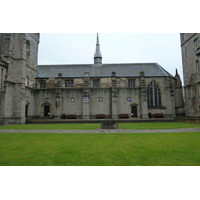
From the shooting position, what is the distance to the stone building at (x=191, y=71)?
25.9 m

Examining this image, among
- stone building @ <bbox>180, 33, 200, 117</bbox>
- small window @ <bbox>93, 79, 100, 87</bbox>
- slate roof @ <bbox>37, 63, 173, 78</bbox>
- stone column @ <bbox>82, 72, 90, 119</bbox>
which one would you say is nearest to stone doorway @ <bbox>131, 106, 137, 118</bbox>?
slate roof @ <bbox>37, 63, 173, 78</bbox>

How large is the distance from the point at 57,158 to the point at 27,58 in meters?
28.8

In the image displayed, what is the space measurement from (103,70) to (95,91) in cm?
675

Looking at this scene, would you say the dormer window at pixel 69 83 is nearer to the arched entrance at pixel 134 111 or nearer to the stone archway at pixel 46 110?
the stone archway at pixel 46 110

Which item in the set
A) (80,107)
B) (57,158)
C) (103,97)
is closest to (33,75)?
(80,107)

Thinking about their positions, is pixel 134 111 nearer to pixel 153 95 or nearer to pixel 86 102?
pixel 153 95

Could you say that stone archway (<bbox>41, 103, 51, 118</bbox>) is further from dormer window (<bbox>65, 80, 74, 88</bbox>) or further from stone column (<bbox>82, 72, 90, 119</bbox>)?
stone column (<bbox>82, 72, 90, 119</bbox>)

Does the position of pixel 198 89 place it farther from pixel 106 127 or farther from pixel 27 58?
pixel 27 58

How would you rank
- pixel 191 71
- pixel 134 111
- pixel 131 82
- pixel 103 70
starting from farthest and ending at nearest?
pixel 103 70, pixel 131 82, pixel 134 111, pixel 191 71

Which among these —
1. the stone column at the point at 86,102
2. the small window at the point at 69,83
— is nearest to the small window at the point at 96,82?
the stone column at the point at 86,102

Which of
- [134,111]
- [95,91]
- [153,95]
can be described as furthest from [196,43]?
[95,91]

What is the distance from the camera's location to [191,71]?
27.5 m

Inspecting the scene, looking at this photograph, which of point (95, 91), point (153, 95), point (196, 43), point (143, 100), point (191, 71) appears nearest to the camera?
point (196, 43)

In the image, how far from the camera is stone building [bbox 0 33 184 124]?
97.2ft
